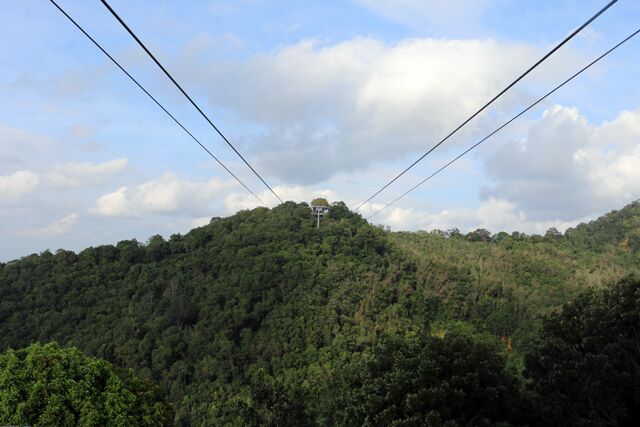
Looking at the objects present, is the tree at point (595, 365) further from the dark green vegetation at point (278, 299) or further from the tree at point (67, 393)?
the tree at point (67, 393)

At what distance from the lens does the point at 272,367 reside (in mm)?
35406

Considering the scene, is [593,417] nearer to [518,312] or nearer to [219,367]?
[219,367]

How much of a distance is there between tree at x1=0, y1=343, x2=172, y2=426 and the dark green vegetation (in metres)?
6.88

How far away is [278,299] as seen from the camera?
131ft

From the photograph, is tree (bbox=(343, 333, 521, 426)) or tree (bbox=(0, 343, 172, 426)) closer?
tree (bbox=(343, 333, 521, 426))

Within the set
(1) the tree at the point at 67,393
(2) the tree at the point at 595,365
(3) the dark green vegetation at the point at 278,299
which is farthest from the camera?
(3) the dark green vegetation at the point at 278,299

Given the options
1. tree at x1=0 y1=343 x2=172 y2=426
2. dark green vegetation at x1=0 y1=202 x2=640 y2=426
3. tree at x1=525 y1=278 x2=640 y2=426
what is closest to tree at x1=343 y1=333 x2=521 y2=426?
tree at x1=525 y1=278 x2=640 y2=426

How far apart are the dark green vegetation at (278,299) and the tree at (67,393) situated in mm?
6883

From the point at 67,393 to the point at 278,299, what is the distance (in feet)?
82.8

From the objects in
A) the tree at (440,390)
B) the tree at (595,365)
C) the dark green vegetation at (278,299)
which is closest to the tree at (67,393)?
the tree at (440,390)

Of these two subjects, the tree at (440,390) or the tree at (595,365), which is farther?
the tree at (595,365)

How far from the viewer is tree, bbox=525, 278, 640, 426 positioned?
503 inches

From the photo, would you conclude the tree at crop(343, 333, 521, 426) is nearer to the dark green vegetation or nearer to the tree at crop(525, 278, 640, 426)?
the tree at crop(525, 278, 640, 426)

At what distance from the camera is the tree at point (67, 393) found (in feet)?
47.6
